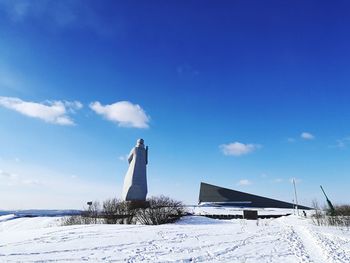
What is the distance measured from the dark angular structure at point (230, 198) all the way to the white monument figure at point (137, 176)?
17379 millimetres

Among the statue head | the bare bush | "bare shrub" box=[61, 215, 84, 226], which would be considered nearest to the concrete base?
"bare shrub" box=[61, 215, 84, 226]

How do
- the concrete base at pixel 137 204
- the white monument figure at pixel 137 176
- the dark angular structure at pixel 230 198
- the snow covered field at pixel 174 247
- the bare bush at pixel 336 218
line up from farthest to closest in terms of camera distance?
the dark angular structure at pixel 230 198 < the white monument figure at pixel 137 176 < the concrete base at pixel 137 204 < the bare bush at pixel 336 218 < the snow covered field at pixel 174 247

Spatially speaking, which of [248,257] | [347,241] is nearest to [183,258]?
[248,257]

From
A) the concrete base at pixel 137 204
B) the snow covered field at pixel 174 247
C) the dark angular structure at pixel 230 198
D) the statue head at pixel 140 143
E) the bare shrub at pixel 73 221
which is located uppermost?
the statue head at pixel 140 143

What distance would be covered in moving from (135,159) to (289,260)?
20075mm

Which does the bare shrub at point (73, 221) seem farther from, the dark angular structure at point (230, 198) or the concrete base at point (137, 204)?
the dark angular structure at point (230, 198)

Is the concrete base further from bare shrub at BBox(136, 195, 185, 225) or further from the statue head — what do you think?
the statue head

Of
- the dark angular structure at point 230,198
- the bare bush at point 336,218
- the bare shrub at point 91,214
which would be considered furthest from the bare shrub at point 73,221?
the dark angular structure at point 230,198

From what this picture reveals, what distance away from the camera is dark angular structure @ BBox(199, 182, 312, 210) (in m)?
43.6

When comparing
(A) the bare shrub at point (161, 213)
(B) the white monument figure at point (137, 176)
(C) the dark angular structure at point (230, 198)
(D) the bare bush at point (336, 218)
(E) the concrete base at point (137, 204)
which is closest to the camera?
(D) the bare bush at point (336, 218)

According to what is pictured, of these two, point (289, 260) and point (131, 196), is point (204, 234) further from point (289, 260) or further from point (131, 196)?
point (131, 196)

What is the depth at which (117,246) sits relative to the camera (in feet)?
36.7

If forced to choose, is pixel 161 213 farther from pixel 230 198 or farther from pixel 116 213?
pixel 230 198

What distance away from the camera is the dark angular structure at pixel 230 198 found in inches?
1718
